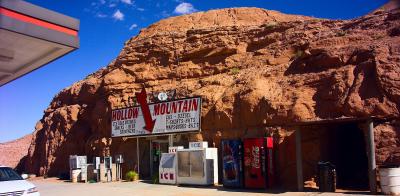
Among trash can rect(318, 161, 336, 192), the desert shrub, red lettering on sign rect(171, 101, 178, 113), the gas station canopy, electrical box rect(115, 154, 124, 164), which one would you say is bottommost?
trash can rect(318, 161, 336, 192)

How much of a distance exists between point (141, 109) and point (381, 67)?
1390 centimetres

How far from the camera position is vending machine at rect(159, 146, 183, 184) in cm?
2209

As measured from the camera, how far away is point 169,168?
73.2ft

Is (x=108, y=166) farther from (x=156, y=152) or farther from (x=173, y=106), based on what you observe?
(x=173, y=106)

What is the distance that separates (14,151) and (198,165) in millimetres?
44465

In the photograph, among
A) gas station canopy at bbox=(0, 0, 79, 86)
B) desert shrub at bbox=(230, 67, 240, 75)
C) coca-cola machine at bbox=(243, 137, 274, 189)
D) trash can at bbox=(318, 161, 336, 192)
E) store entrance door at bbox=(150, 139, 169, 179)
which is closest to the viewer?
gas station canopy at bbox=(0, 0, 79, 86)

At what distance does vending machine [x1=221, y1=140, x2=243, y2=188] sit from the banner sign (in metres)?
3.39

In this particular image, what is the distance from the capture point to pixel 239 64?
2978cm

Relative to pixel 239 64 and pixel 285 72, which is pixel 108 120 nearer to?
pixel 239 64

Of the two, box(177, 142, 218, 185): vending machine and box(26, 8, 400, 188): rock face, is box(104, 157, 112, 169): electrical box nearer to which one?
box(26, 8, 400, 188): rock face

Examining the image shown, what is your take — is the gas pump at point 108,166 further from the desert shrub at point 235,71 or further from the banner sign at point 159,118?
the desert shrub at point 235,71

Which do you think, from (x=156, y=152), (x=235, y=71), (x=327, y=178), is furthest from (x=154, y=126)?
(x=327, y=178)

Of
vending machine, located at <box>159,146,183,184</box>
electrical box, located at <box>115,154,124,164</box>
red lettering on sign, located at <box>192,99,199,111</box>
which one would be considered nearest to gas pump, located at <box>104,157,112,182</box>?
electrical box, located at <box>115,154,124,164</box>

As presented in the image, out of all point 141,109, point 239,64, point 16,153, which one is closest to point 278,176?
point 141,109
